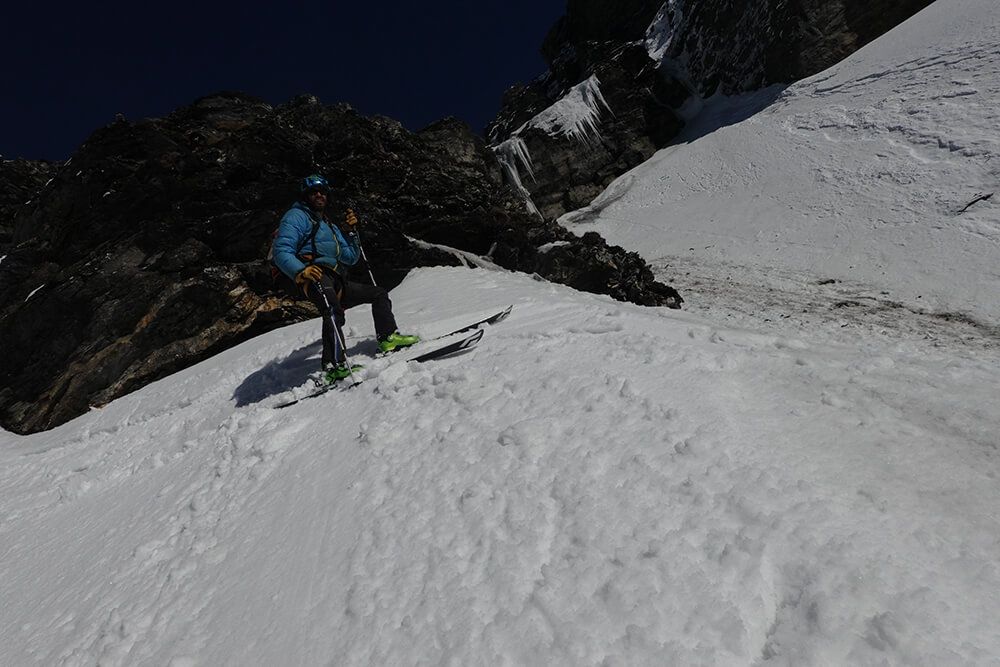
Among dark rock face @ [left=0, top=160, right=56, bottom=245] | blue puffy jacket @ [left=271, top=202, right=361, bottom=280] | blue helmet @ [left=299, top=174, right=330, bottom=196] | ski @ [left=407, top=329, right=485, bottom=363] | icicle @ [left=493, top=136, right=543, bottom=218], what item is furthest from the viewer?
icicle @ [left=493, top=136, right=543, bottom=218]

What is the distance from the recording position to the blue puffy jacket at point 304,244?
6.04 m

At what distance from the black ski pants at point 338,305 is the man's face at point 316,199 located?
87 cm

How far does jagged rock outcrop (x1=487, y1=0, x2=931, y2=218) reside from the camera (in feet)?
82.4

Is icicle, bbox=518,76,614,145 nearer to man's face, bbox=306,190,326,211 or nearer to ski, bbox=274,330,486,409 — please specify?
man's face, bbox=306,190,326,211

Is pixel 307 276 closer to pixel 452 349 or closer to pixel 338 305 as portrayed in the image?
pixel 338 305

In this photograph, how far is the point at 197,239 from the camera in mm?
Result: 12570

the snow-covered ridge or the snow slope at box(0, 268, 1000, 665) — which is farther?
the snow-covered ridge

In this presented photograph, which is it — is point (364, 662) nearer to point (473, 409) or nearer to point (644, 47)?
point (473, 409)

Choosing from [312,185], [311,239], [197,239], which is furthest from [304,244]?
[197,239]

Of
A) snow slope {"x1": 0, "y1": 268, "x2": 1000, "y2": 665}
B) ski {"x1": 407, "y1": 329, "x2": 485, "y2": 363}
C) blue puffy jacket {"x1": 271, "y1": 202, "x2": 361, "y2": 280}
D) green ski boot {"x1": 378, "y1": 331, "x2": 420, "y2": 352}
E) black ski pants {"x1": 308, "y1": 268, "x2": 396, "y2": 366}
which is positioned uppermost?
blue puffy jacket {"x1": 271, "y1": 202, "x2": 361, "y2": 280}

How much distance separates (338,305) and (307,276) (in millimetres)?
630

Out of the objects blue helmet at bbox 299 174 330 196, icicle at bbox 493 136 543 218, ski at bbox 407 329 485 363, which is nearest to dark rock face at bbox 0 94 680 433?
blue helmet at bbox 299 174 330 196

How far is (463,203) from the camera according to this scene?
15117mm

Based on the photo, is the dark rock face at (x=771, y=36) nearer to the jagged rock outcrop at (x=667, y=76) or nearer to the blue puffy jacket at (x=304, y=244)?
the jagged rock outcrop at (x=667, y=76)
